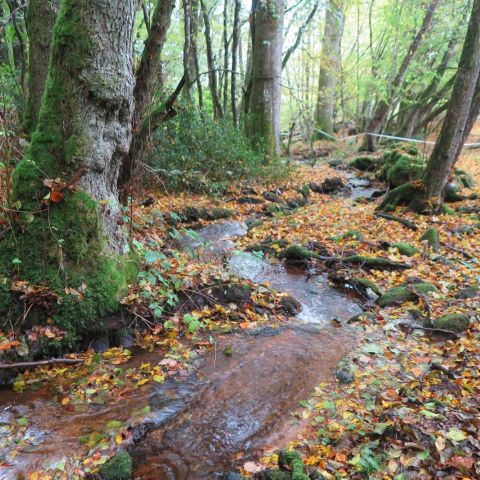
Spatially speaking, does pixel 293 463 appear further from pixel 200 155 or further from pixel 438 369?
pixel 200 155

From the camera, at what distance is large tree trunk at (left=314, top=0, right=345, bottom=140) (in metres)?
20.1

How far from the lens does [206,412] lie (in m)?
3.32

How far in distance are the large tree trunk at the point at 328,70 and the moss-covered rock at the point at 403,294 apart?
1368cm

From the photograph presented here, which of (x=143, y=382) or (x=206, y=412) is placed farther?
(x=143, y=382)

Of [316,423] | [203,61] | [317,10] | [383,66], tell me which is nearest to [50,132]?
[316,423]

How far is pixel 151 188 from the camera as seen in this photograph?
9586mm

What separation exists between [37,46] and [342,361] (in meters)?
8.13

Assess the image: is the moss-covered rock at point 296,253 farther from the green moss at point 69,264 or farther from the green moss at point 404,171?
the green moss at point 404,171

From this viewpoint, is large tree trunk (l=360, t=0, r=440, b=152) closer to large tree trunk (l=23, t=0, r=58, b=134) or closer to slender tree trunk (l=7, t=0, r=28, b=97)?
large tree trunk (l=23, t=0, r=58, b=134)

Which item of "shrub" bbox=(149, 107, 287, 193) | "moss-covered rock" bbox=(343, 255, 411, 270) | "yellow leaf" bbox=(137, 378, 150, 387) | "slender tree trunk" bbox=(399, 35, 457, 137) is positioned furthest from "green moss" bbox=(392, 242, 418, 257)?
"slender tree trunk" bbox=(399, 35, 457, 137)

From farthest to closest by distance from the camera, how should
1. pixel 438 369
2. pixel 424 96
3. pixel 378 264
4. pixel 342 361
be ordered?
pixel 424 96
pixel 378 264
pixel 342 361
pixel 438 369

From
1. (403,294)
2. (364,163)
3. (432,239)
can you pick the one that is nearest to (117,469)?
(403,294)

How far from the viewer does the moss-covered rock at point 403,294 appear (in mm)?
5484

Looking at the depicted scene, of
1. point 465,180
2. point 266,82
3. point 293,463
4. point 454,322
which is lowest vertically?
point 293,463
